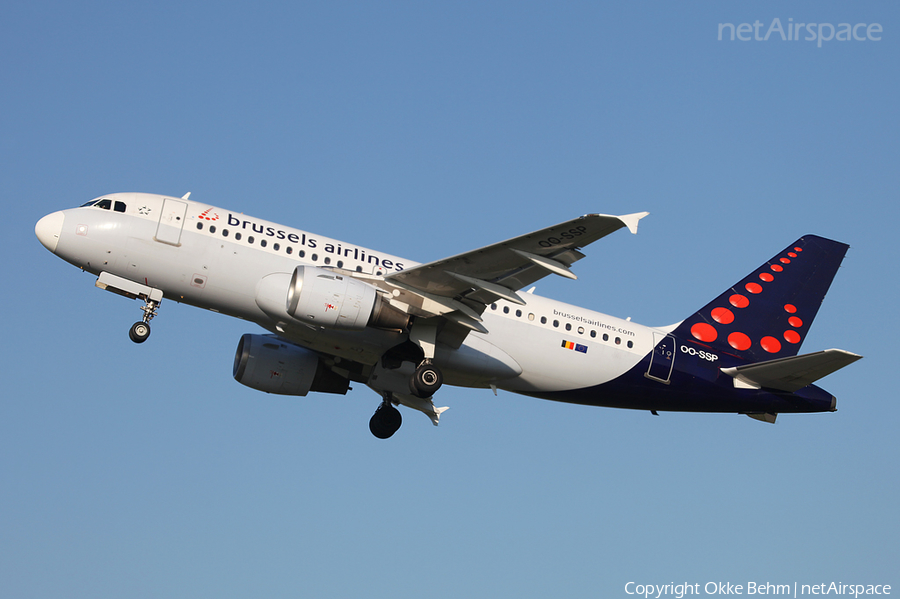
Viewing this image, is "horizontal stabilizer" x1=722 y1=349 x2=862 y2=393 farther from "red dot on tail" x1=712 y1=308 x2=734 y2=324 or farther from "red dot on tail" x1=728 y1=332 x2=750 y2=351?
"red dot on tail" x1=712 y1=308 x2=734 y2=324

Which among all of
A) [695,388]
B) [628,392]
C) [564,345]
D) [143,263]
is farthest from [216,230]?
[695,388]

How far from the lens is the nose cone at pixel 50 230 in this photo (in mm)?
25984

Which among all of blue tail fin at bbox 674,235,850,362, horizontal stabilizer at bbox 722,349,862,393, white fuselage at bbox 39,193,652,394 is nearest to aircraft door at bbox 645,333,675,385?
blue tail fin at bbox 674,235,850,362

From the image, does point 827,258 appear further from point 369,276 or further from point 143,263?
point 143,263

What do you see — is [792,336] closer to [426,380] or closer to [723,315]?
[723,315]

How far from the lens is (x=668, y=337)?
30.3m

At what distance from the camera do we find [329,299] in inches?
971

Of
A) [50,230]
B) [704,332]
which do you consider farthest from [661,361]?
[50,230]

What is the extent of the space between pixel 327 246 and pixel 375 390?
5917mm

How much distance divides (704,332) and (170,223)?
1779 cm

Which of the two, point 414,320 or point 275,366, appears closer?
point 414,320

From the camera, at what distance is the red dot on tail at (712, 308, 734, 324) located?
31.8 metres

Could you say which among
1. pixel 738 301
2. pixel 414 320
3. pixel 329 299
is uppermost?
pixel 738 301

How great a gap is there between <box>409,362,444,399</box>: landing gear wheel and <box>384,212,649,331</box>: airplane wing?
5.44 ft
